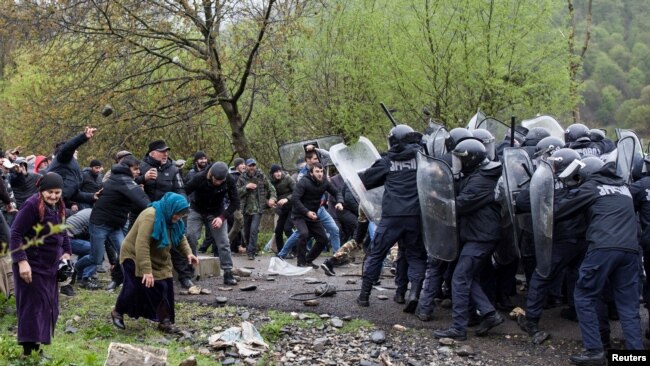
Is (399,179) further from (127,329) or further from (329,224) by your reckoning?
(329,224)

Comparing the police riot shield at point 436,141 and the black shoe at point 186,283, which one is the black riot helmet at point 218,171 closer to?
the black shoe at point 186,283

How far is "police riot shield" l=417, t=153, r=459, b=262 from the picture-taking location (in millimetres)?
7434

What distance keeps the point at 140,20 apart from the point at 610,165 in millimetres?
12181

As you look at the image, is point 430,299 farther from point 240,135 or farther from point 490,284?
point 240,135

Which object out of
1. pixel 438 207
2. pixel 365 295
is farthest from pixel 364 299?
pixel 438 207

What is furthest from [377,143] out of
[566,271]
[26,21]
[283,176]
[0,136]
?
[0,136]

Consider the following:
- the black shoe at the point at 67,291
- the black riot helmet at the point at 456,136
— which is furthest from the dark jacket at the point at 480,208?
the black shoe at the point at 67,291

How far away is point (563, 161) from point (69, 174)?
262 inches

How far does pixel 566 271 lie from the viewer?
7.86 meters

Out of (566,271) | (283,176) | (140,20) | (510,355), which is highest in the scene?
(140,20)

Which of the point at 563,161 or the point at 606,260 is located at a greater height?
the point at 563,161

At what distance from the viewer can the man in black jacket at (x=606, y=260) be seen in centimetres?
636

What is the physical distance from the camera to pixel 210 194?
9.73 meters

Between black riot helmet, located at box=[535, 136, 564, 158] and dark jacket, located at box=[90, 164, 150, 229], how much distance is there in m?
4.60
